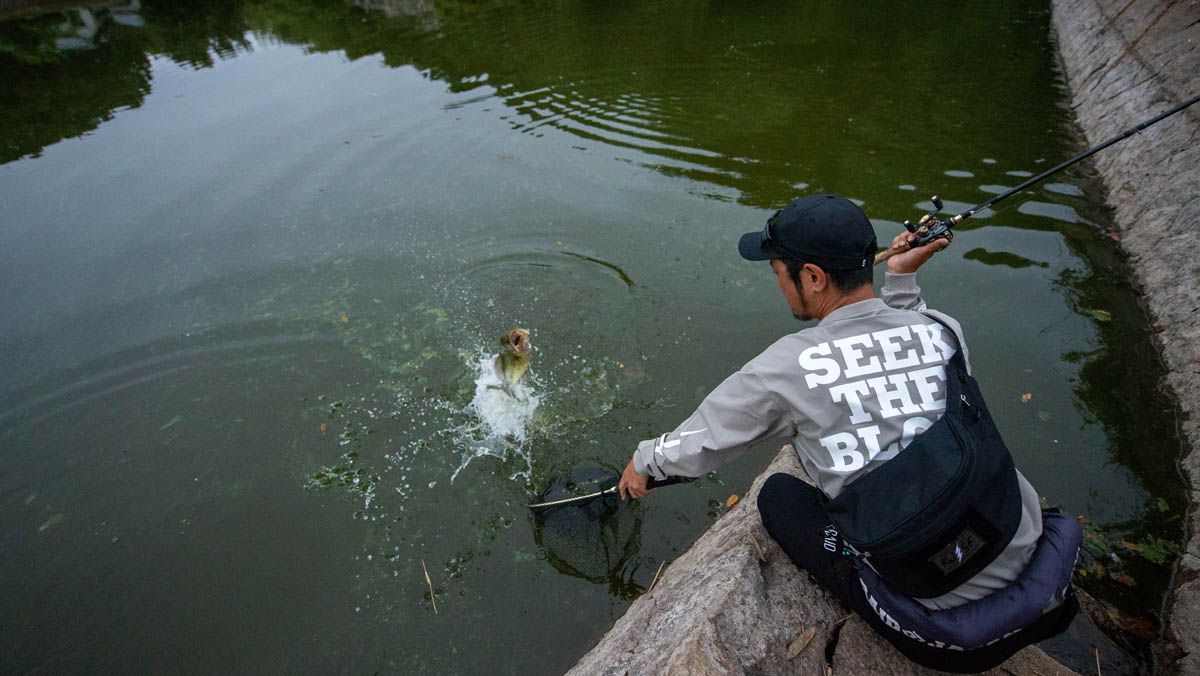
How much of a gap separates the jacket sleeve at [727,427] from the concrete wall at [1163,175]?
7.84 ft

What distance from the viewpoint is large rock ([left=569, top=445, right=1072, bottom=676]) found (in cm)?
231

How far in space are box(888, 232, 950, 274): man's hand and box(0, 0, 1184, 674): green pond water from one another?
1.85m

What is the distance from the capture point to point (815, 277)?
2287 millimetres

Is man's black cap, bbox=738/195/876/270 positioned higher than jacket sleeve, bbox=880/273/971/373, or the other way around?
man's black cap, bbox=738/195/876/270

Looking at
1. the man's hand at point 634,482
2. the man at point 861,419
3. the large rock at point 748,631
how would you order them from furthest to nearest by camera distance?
1. the man's hand at point 634,482
2. the large rock at point 748,631
3. the man at point 861,419

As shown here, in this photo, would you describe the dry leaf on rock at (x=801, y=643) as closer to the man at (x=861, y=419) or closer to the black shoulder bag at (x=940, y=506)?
the man at (x=861, y=419)

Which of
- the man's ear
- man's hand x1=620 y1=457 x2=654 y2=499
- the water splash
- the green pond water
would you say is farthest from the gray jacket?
the water splash

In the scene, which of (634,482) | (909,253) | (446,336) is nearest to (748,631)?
(634,482)

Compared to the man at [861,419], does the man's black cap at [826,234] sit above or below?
above

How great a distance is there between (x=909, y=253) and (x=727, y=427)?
4.48 feet

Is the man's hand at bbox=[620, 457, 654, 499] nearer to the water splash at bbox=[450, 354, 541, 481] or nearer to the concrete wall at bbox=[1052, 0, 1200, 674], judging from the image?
the water splash at bbox=[450, 354, 541, 481]

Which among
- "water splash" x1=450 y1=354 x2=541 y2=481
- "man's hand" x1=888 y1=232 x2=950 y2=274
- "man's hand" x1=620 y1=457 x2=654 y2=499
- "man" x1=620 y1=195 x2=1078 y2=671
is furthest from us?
"water splash" x1=450 y1=354 x2=541 y2=481

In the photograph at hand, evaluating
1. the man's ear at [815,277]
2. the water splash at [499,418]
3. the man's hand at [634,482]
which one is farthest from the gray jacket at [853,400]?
the water splash at [499,418]

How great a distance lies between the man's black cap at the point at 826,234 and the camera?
2.20m
